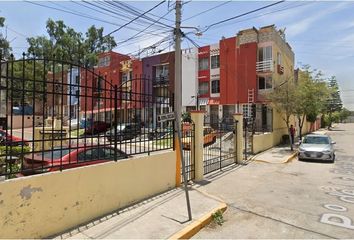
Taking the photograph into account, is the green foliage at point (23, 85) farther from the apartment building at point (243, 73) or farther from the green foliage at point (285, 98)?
the apartment building at point (243, 73)

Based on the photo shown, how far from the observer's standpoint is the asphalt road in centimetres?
541

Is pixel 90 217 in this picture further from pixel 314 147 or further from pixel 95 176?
pixel 314 147

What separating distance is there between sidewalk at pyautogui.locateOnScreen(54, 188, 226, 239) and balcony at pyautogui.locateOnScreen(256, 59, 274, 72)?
21286mm

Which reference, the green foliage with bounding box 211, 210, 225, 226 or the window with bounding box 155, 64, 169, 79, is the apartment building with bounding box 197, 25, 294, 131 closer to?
the window with bounding box 155, 64, 169, 79

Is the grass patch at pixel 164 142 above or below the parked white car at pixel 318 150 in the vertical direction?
above

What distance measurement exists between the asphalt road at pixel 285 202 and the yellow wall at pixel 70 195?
2020mm

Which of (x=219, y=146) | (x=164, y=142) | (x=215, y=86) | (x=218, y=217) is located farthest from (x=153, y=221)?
(x=215, y=86)

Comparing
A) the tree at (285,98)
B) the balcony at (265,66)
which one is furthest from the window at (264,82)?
the tree at (285,98)

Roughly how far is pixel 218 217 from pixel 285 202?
2.42m

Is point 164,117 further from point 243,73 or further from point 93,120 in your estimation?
point 243,73

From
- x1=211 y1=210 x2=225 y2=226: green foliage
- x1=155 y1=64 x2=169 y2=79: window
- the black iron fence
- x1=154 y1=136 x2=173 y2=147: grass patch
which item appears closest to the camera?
the black iron fence

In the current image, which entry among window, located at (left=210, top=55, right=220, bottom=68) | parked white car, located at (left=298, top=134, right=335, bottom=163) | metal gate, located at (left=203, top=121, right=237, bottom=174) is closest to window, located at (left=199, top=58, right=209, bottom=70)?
window, located at (left=210, top=55, right=220, bottom=68)

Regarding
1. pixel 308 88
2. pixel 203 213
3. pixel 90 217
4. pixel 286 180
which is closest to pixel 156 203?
pixel 203 213

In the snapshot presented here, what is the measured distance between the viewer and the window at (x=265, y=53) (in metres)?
26.1
